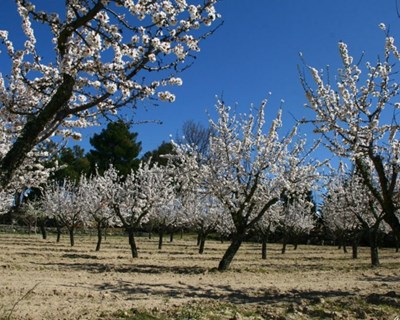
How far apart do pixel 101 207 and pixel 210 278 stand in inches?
561

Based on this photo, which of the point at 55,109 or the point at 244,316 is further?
the point at 244,316

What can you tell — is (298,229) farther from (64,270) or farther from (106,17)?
(106,17)

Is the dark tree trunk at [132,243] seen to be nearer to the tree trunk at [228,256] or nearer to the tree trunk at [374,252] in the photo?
the tree trunk at [228,256]

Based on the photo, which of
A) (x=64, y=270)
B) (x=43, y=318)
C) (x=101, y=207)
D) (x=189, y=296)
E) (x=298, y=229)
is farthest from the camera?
(x=298, y=229)

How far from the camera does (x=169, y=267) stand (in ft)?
51.9

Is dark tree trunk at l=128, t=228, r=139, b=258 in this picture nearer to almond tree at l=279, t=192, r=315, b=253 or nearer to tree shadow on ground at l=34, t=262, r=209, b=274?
tree shadow on ground at l=34, t=262, r=209, b=274

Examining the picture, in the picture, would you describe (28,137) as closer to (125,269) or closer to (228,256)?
(125,269)

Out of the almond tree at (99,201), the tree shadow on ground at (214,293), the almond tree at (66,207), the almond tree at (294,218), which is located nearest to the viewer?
the tree shadow on ground at (214,293)

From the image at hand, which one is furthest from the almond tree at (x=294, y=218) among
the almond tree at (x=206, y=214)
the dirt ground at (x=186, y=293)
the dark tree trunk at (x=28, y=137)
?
the dark tree trunk at (x=28, y=137)

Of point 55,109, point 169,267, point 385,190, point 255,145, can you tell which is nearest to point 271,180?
point 255,145

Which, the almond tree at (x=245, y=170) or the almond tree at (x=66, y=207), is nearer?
the almond tree at (x=245, y=170)

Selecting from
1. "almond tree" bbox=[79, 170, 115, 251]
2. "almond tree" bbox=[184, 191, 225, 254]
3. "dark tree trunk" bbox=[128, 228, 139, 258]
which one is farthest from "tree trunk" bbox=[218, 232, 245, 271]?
"almond tree" bbox=[184, 191, 225, 254]

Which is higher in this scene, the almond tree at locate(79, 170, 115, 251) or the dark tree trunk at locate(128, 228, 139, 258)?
the almond tree at locate(79, 170, 115, 251)

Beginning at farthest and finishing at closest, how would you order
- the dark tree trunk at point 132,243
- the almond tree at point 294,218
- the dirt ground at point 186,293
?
the almond tree at point 294,218
the dark tree trunk at point 132,243
the dirt ground at point 186,293
